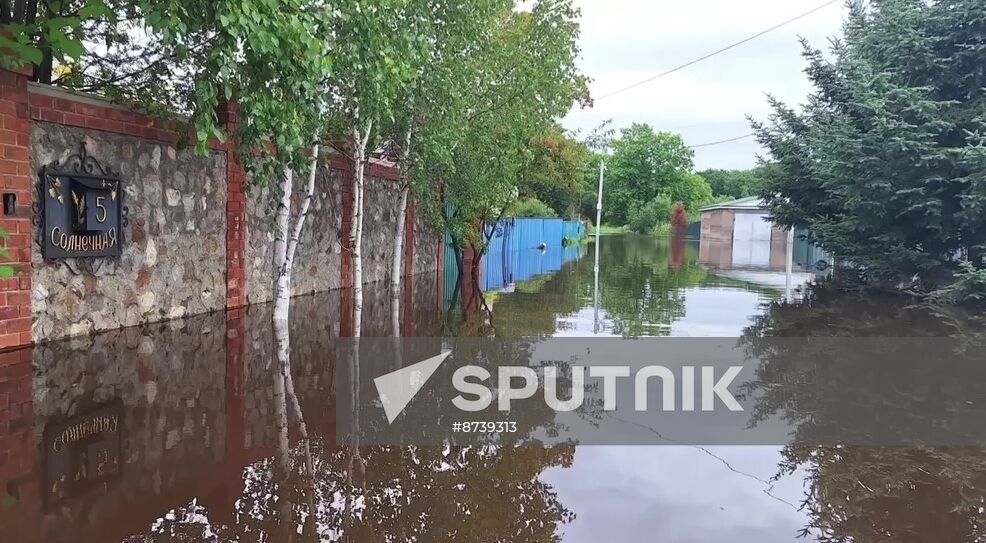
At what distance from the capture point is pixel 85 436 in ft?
15.8

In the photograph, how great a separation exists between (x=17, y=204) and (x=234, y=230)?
12.2ft

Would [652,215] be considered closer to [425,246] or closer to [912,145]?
[425,246]

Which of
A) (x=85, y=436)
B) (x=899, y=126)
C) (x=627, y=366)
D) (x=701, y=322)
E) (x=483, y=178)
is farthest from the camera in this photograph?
(x=483, y=178)

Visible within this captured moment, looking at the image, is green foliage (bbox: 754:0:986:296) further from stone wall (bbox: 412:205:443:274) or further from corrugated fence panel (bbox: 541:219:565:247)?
corrugated fence panel (bbox: 541:219:565:247)

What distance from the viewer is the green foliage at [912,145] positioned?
1205 cm

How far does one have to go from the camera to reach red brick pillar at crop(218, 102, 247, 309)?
10.5 meters

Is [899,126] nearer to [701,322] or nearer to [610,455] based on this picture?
[701,322]

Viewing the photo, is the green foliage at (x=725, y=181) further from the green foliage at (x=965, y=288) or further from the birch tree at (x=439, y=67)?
the birch tree at (x=439, y=67)

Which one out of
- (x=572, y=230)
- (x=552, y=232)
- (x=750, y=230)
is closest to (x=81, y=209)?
(x=552, y=232)

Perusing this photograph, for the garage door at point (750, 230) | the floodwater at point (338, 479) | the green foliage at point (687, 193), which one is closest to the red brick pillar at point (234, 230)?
the floodwater at point (338, 479)

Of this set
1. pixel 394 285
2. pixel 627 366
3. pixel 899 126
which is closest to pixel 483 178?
pixel 394 285

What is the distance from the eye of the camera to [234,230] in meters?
10.6

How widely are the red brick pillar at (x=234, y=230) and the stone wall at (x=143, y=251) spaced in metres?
0.09

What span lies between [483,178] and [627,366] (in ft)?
20.3
